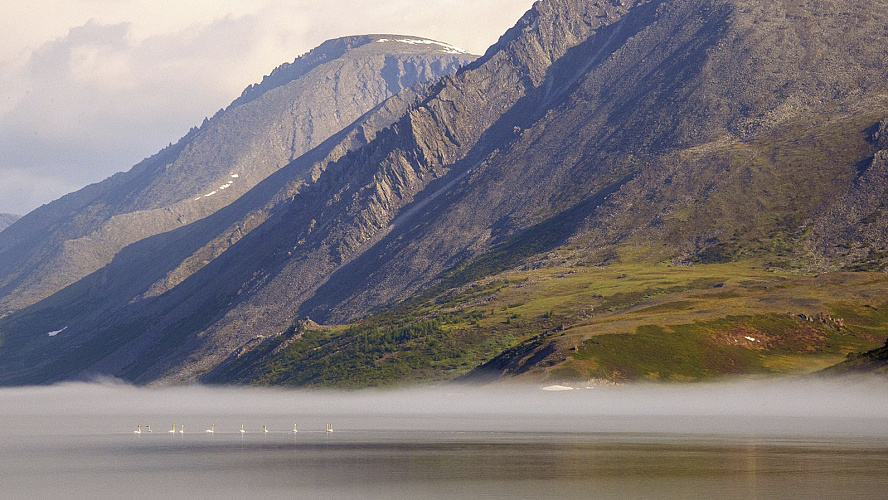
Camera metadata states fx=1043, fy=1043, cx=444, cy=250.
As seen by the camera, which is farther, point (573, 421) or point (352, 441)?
point (573, 421)

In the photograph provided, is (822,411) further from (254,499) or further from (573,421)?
(254,499)

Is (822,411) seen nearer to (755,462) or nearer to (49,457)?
(755,462)

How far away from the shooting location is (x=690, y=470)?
94.7 meters

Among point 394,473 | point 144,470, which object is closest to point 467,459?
point 394,473

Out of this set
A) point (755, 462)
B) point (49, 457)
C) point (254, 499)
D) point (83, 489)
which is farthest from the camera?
point (49, 457)

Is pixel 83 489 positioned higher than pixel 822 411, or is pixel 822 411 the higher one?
pixel 83 489

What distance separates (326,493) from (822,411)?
133m

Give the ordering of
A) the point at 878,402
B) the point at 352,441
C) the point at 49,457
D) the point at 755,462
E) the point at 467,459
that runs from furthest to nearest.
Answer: the point at 878,402 < the point at 352,441 < the point at 49,457 < the point at 467,459 < the point at 755,462

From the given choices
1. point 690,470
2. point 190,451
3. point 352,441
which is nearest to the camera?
point 690,470

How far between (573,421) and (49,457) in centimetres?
9528

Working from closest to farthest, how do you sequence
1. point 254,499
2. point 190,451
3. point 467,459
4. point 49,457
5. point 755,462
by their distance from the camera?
point 254,499, point 755,462, point 467,459, point 49,457, point 190,451

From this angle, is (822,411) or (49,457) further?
(822,411)

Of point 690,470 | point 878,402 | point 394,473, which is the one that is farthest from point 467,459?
point 878,402

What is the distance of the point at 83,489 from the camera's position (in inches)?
3450
